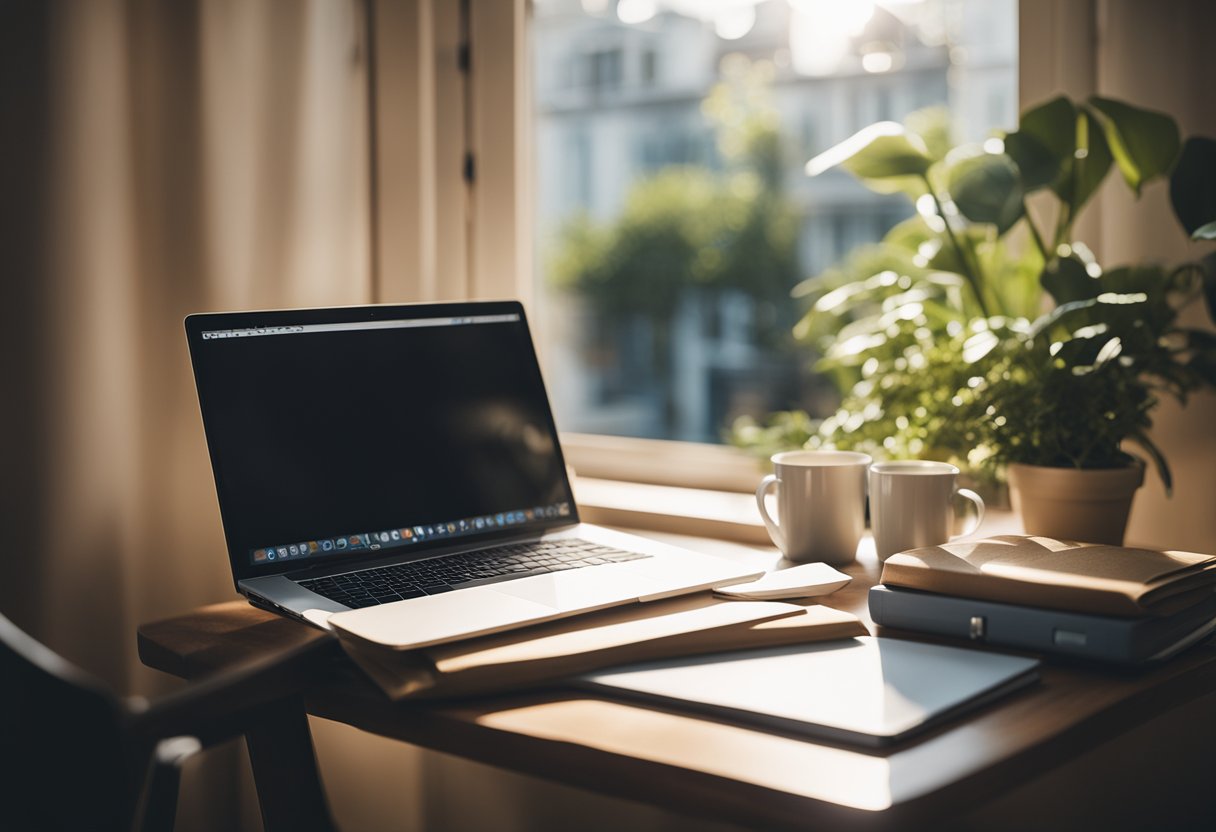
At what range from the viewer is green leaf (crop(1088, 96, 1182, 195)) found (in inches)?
43.8

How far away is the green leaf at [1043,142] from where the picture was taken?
1.13 meters

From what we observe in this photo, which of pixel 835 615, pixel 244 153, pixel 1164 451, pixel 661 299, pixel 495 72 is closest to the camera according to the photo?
pixel 835 615

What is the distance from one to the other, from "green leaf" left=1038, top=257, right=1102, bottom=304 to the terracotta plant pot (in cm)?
19

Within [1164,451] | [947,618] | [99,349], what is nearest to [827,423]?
[1164,451]

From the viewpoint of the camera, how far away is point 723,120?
3174 mm

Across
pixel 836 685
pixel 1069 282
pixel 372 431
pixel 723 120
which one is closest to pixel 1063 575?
pixel 836 685

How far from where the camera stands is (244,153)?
1358 millimetres

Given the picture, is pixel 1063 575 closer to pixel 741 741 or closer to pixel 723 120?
pixel 741 741

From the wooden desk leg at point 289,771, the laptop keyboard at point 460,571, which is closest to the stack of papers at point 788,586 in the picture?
the laptop keyboard at point 460,571

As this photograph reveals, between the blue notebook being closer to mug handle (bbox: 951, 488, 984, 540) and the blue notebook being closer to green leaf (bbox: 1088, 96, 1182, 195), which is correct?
mug handle (bbox: 951, 488, 984, 540)

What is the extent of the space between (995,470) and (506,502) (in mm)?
534

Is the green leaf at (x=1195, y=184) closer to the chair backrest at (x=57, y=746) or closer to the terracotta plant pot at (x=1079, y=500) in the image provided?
the terracotta plant pot at (x=1079, y=500)

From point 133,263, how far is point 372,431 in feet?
1.28

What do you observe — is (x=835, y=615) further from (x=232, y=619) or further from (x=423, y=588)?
(x=232, y=619)
